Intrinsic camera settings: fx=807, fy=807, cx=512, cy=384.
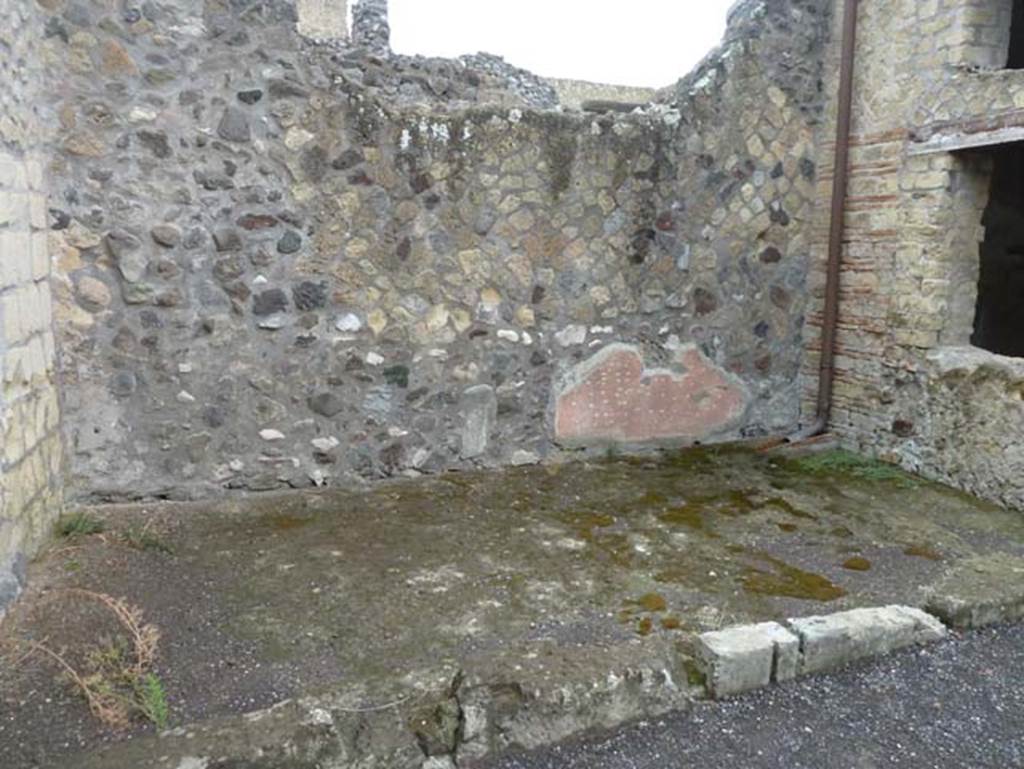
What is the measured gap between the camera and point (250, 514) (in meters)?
4.02

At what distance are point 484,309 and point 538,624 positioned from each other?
220cm

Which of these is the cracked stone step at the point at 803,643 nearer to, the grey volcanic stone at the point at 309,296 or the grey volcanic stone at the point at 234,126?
the grey volcanic stone at the point at 309,296

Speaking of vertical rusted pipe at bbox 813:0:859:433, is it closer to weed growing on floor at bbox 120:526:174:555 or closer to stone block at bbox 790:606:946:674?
stone block at bbox 790:606:946:674

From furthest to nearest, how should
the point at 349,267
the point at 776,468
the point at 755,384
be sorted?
1. the point at 755,384
2. the point at 776,468
3. the point at 349,267

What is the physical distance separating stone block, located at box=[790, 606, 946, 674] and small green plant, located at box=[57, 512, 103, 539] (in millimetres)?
3011

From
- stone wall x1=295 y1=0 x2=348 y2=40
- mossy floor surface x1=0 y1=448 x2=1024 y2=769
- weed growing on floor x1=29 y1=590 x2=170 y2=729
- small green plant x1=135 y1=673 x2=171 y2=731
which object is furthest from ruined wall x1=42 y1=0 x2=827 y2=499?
stone wall x1=295 y1=0 x2=348 y2=40

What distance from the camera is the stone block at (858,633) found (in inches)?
108

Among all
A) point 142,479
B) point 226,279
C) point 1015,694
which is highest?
point 226,279

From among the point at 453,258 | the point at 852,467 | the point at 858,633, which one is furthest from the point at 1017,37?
the point at 858,633

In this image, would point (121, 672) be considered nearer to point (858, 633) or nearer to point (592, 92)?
point (858, 633)

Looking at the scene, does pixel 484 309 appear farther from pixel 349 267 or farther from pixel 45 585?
pixel 45 585

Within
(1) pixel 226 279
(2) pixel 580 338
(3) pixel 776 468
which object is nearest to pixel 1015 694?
(3) pixel 776 468

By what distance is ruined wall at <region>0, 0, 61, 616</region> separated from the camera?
3059mm

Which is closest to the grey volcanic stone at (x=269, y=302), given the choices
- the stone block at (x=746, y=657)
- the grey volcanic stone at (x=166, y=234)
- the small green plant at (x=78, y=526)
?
the grey volcanic stone at (x=166, y=234)
